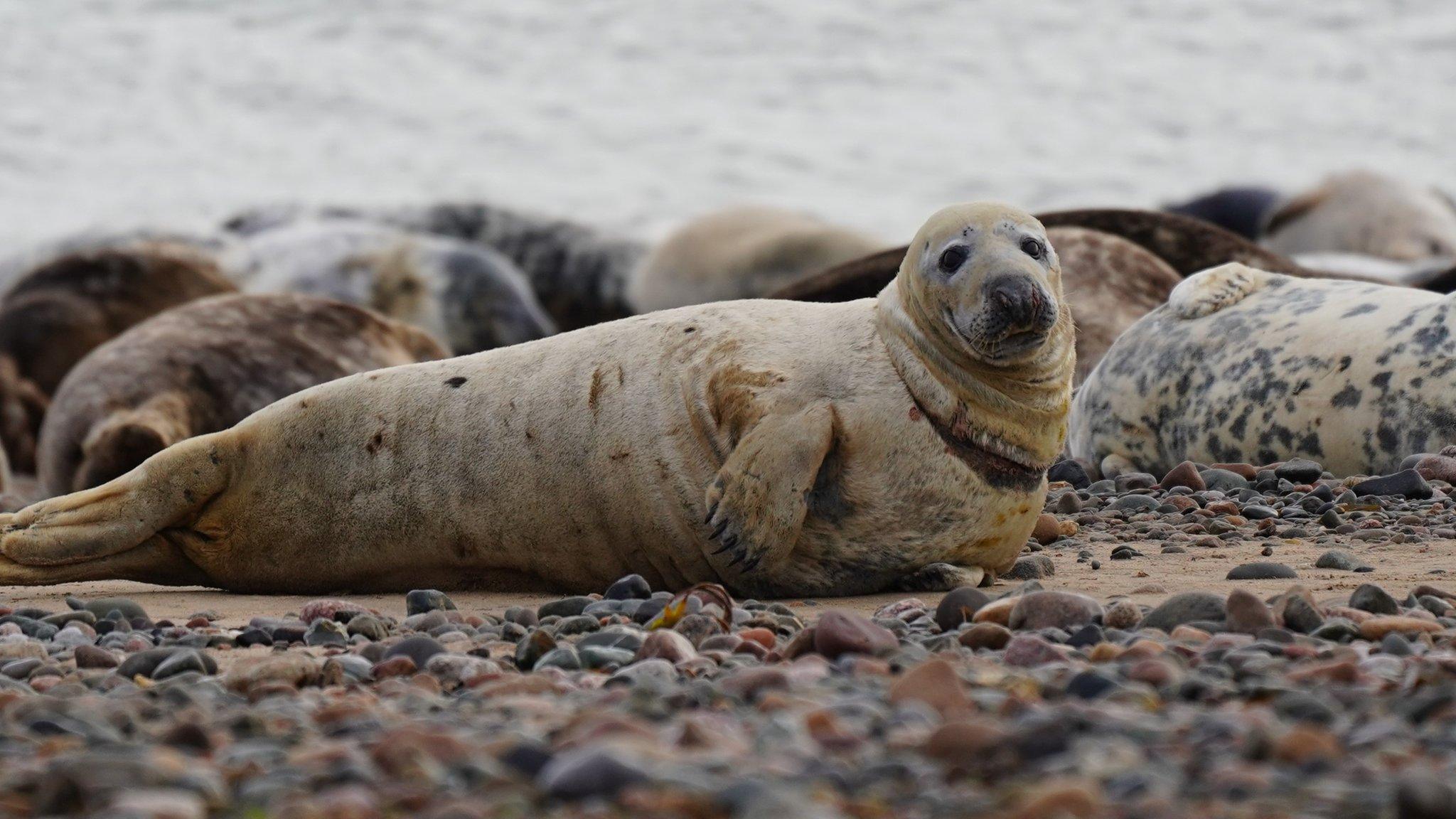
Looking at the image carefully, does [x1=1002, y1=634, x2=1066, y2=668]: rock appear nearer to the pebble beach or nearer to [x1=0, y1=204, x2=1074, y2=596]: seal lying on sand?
the pebble beach

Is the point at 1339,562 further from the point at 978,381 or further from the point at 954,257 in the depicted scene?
the point at 954,257

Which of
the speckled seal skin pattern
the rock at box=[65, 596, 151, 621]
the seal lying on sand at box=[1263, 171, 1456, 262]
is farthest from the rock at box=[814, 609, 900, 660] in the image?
the seal lying on sand at box=[1263, 171, 1456, 262]

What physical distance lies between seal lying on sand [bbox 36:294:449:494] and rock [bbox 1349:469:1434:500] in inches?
197

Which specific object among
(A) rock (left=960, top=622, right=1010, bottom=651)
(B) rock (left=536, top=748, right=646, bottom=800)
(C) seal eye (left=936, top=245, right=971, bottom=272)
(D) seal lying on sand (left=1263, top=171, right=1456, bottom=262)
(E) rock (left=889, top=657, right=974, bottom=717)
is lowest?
(D) seal lying on sand (left=1263, top=171, right=1456, bottom=262)

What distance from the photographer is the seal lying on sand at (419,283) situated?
1266 cm

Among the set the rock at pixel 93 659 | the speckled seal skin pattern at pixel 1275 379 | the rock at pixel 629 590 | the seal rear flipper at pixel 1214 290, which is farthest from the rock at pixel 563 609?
the seal rear flipper at pixel 1214 290

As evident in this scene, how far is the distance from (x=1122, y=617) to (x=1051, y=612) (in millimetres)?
125

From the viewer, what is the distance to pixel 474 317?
499 inches

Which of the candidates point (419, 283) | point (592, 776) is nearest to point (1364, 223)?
point (419, 283)

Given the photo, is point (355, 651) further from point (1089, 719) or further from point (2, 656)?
point (1089, 719)

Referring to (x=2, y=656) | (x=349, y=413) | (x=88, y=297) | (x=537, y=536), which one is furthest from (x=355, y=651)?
(x=88, y=297)

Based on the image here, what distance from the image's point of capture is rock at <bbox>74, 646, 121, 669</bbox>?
3.43 m

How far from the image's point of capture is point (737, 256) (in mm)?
14625

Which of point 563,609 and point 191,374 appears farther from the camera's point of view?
point 191,374
